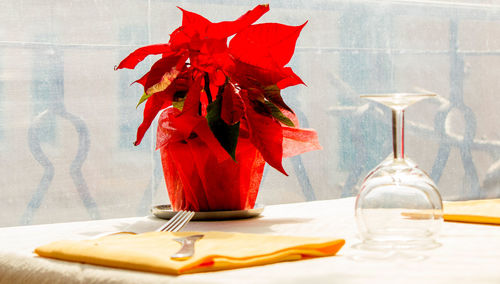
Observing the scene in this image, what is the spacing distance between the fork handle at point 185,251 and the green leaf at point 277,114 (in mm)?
340

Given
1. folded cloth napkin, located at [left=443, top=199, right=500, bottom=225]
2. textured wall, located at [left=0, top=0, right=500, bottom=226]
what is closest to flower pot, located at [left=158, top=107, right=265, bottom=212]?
folded cloth napkin, located at [left=443, top=199, right=500, bottom=225]

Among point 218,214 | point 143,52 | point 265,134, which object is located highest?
point 143,52

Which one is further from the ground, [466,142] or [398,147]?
[398,147]

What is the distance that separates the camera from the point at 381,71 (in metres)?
3.14

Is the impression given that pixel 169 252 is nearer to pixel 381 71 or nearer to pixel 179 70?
pixel 179 70

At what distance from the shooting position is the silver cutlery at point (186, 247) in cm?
56

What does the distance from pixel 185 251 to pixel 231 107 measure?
359 mm

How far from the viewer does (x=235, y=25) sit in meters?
0.96

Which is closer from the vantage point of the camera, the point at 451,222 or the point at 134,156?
the point at 451,222

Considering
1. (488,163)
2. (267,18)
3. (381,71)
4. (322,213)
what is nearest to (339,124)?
(381,71)

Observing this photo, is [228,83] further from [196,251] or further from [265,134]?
[196,251]

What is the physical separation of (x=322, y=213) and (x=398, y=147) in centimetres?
36

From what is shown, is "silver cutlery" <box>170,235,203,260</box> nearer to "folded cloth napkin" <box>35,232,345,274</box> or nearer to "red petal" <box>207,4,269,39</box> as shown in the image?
"folded cloth napkin" <box>35,232,345,274</box>

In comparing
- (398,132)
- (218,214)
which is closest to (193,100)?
(218,214)
